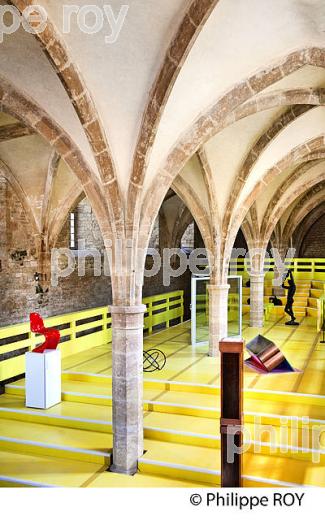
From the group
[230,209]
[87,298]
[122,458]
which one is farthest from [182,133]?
[87,298]

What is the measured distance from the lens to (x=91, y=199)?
22.5 feet

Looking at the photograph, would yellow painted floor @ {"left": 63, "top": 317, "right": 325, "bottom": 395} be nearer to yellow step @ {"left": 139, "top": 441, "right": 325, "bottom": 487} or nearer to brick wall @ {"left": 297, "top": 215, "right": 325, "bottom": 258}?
yellow step @ {"left": 139, "top": 441, "right": 325, "bottom": 487}

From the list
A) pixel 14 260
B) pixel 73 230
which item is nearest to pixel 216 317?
pixel 14 260

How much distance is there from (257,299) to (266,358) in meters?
5.20

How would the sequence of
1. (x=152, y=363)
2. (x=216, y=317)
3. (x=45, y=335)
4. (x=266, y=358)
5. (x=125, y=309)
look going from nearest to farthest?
1. (x=125, y=309)
2. (x=45, y=335)
3. (x=266, y=358)
4. (x=152, y=363)
5. (x=216, y=317)

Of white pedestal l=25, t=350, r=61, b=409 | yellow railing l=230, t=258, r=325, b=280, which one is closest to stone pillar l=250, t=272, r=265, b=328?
yellow railing l=230, t=258, r=325, b=280

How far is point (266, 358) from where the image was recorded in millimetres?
10180

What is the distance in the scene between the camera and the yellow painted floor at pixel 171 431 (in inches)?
252

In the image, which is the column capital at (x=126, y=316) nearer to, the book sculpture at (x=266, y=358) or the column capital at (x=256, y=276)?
the book sculpture at (x=266, y=358)

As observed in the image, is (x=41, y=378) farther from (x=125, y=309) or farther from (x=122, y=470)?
(x=125, y=309)

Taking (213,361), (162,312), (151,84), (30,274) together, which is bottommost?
(213,361)

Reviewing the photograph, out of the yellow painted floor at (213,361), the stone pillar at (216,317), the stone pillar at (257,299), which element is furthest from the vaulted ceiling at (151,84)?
the stone pillar at (257,299)

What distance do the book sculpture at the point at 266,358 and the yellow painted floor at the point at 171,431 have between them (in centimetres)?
24
